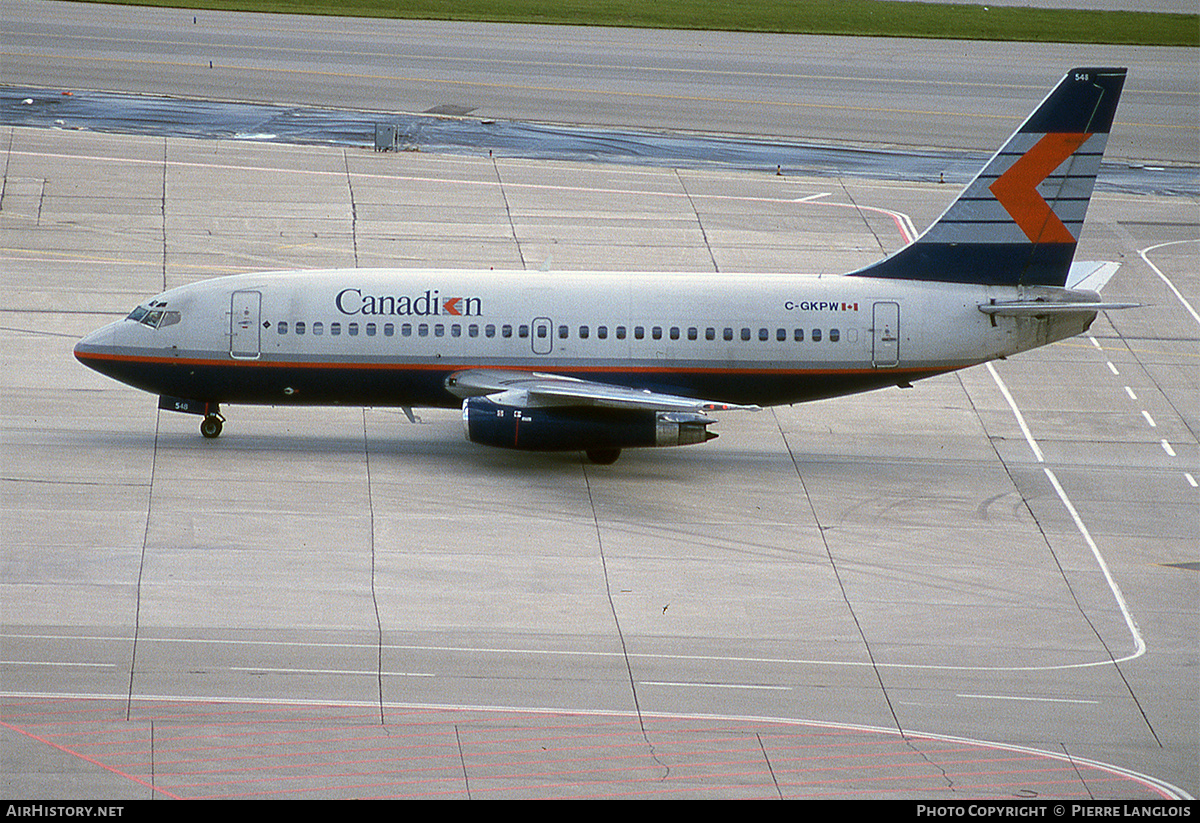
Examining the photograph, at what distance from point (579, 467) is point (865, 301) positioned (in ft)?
25.0

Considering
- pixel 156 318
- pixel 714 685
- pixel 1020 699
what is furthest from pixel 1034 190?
pixel 156 318

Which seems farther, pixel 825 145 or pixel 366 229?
pixel 825 145

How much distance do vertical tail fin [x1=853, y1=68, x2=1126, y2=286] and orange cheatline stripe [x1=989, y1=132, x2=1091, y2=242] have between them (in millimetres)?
23

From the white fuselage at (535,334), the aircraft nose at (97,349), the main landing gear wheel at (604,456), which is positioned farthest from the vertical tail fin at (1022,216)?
the aircraft nose at (97,349)

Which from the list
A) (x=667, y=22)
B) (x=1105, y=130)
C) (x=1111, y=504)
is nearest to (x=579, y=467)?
(x=1111, y=504)

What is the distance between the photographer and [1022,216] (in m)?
35.3

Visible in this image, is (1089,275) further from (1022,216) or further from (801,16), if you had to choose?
(801,16)

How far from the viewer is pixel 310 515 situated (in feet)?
103

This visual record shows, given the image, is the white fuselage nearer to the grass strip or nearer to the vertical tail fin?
the vertical tail fin

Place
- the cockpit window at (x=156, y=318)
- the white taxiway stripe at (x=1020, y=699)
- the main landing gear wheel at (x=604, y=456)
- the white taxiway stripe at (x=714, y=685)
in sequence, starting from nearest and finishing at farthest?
the white taxiway stripe at (x=714, y=685) < the white taxiway stripe at (x=1020, y=699) < the cockpit window at (x=156, y=318) < the main landing gear wheel at (x=604, y=456)

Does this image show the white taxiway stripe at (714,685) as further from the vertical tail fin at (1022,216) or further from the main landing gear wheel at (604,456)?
the vertical tail fin at (1022,216)

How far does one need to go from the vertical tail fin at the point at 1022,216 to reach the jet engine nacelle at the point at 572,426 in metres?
6.49

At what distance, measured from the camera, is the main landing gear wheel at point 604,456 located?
115 feet
